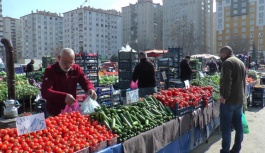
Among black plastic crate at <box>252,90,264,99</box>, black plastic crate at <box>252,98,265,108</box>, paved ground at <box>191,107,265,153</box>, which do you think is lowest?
paved ground at <box>191,107,265,153</box>

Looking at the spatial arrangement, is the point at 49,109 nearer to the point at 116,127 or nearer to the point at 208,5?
the point at 116,127

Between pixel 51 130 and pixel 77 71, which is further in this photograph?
pixel 77 71

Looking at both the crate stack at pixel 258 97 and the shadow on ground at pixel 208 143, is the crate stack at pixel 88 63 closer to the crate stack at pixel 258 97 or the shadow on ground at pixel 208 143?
the shadow on ground at pixel 208 143

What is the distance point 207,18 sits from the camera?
89.5m

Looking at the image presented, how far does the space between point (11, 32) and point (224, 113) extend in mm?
137359

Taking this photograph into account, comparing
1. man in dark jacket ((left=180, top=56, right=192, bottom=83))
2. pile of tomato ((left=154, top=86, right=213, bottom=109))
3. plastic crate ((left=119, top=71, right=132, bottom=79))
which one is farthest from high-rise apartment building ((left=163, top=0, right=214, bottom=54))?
pile of tomato ((left=154, top=86, right=213, bottom=109))

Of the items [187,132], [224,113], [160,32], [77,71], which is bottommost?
[187,132]

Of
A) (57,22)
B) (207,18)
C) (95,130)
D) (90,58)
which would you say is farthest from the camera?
(57,22)

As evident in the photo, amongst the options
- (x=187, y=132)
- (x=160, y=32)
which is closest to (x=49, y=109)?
(x=187, y=132)

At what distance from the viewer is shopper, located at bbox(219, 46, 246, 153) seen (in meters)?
4.42

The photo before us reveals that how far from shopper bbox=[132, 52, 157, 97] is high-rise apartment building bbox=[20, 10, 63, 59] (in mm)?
102417

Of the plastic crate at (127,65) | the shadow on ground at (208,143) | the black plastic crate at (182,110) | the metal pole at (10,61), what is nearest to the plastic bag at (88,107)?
the black plastic crate at (182,110)

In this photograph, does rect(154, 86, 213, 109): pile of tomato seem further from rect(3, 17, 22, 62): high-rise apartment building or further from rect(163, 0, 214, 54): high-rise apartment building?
rect(3, 17, 22, 62): high-rise apartment building

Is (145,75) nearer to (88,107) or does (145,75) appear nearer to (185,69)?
(88,107)
